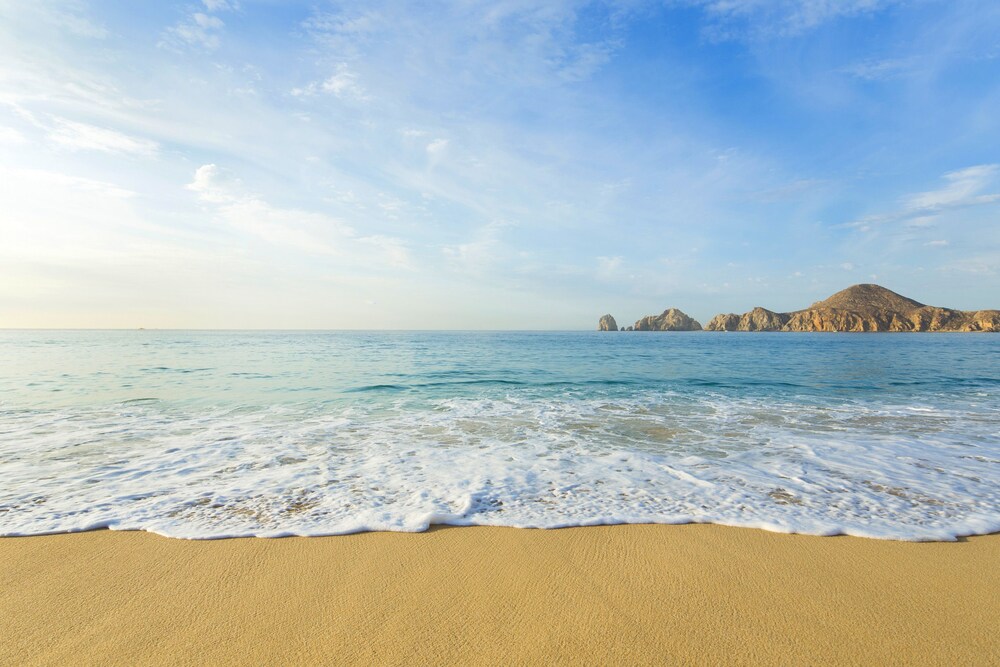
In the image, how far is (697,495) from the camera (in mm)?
5188

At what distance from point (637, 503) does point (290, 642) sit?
142 inches

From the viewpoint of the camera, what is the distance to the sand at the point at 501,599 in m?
2.60

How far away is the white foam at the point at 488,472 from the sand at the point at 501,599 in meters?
0.42

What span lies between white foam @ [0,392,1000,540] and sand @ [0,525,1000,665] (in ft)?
1.37

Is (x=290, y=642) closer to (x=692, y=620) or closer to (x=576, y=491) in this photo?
(x=692, y=620)

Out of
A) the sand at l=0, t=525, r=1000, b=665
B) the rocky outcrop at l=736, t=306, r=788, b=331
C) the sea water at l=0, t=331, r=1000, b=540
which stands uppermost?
the rocky outcrop at l=736, t=306, r=788, b=331

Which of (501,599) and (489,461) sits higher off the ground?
(501,599)

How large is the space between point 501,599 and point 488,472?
3.03 m

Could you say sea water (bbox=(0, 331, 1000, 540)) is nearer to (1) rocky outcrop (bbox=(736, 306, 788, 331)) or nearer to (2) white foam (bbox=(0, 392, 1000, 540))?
(2) white foam (bbox=(0, 392, 1000, 540))

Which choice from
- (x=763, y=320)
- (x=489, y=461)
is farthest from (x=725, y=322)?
(x=489, y=461)

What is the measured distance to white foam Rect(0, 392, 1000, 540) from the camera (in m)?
4.49

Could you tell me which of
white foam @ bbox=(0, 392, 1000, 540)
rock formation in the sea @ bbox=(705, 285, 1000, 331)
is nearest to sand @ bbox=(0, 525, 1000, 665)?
white foam @ bbox=(0, 392, 1000, 540)

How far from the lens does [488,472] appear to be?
6.14m

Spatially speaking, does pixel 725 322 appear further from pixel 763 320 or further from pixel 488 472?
pixel 488 472
